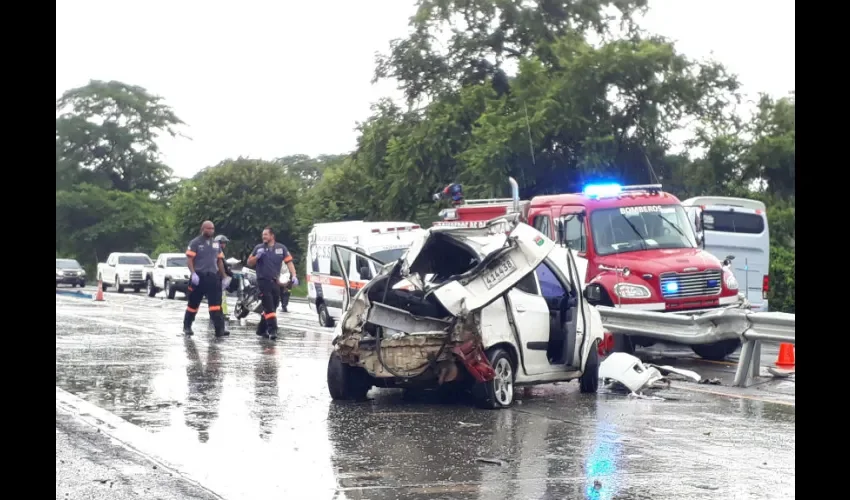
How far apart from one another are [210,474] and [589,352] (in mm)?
5688

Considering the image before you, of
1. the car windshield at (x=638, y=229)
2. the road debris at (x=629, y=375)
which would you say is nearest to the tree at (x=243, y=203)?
the car windshield at (x=638, y=229)

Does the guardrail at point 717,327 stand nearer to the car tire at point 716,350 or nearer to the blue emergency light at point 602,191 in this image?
the car tire at point 716,350

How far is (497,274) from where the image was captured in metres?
11.0

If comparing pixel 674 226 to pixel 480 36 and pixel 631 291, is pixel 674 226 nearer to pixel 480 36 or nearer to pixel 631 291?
pixel 631 291

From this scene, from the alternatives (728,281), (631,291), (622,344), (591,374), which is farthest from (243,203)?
(591,374)

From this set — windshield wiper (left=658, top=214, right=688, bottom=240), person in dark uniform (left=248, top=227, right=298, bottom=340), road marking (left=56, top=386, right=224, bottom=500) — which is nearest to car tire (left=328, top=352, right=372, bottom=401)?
road marking (left=56, top=386, right=224, bottom=500)

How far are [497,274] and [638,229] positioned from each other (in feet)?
24.4

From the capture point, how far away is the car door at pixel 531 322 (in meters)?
11.5

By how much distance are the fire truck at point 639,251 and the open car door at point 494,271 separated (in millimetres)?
5437

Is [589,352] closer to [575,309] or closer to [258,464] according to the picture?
[575,309]

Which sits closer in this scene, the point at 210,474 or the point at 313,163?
the point at 210,474

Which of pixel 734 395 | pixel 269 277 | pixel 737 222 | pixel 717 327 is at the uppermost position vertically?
pixel 737 222
